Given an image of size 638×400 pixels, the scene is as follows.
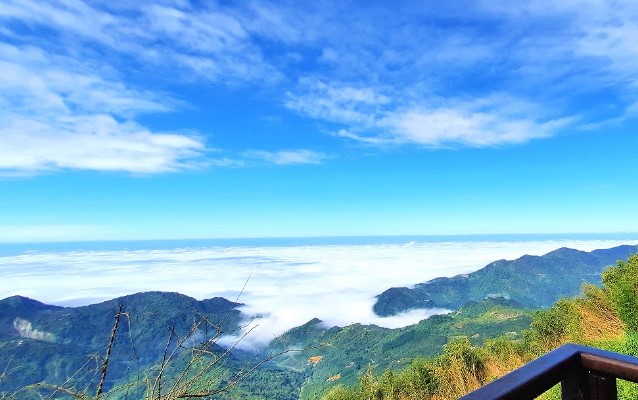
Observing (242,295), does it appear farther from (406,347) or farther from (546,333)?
(406,347)

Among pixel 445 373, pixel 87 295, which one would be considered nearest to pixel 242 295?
pixel 445 373

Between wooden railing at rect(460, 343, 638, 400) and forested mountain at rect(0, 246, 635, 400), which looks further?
forested mountain at rect(0, 246, 635, 400)

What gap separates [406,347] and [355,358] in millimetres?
15409

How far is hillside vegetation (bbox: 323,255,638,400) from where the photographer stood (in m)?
14.6

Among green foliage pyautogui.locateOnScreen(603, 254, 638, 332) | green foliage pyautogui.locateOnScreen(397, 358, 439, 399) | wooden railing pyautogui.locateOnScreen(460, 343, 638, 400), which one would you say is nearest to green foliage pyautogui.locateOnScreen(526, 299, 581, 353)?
green foliage pyautogui.locateOnScreen(603, 254, 638, 332)

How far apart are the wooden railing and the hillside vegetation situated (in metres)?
8.00

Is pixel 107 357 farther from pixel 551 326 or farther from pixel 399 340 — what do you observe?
pixel 399 340

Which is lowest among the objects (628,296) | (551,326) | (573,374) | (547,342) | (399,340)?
(399,340)

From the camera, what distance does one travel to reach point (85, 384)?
6.36 feet

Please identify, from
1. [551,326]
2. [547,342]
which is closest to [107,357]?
[547,342]

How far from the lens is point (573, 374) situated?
1061 mm

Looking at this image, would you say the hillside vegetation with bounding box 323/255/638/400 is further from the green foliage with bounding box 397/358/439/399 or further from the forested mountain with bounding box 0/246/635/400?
the forested mountain with bounding box 0/246/635/400

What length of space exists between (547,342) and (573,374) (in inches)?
1058

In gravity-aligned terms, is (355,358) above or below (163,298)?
below
